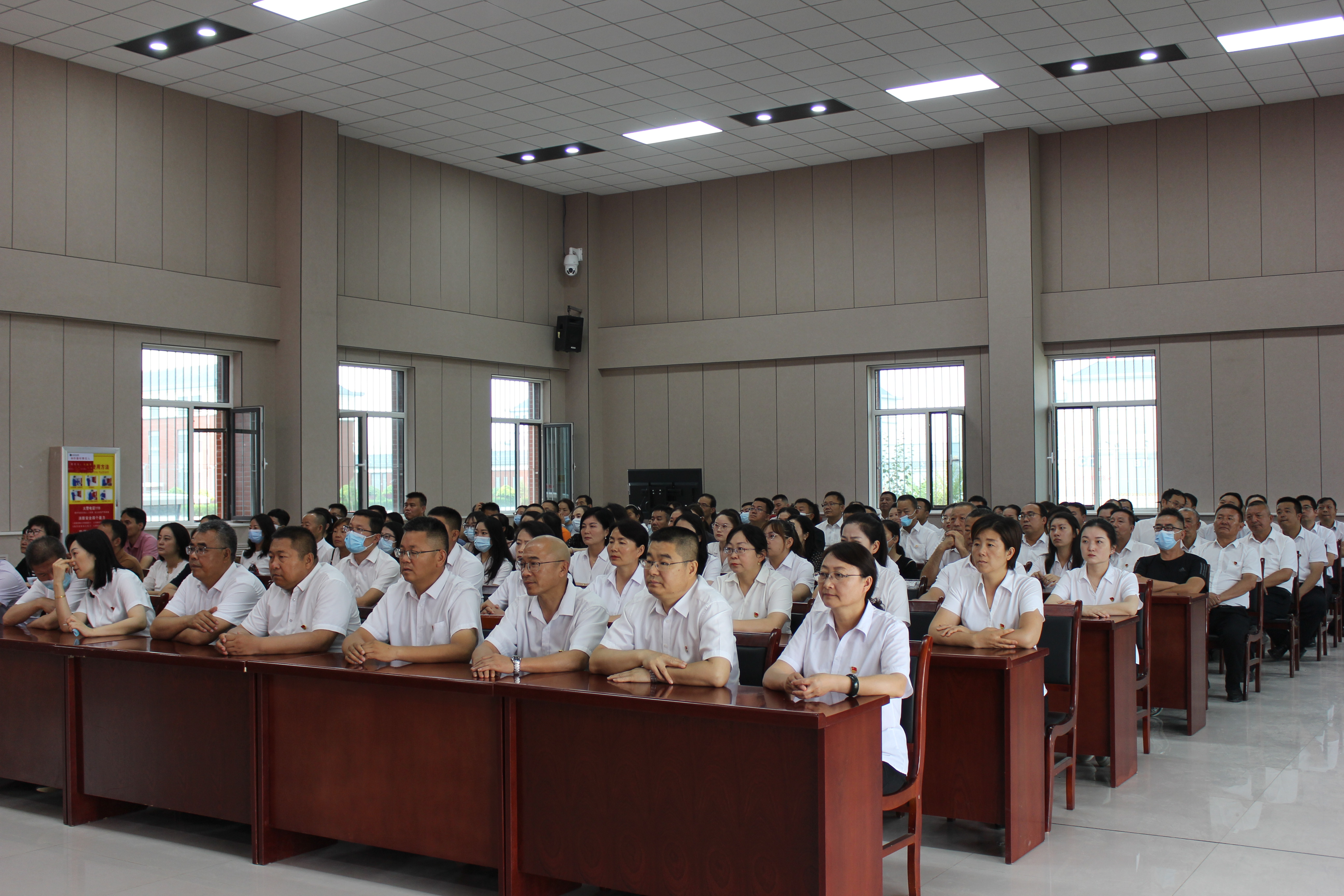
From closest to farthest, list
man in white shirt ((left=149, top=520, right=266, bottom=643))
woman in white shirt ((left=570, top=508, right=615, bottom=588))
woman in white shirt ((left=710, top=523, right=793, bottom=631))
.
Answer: man in white shirt ((left=149, top=520, right=266, bottom=643)), woman in white shirt ((left=710, top=523, right=793, bottom=631)), woman in white shirt ((left=570, top=508, right=615, bottom=588))

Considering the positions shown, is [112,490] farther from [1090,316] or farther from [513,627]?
[1090,316]

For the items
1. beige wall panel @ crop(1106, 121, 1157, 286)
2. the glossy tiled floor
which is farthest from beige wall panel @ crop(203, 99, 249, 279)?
beige wall panel @ crop(1106, 121, 1157, 286)

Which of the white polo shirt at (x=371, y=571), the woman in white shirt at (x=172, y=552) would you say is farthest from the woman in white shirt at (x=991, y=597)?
the woman in white shirt at (x=172, y=552)

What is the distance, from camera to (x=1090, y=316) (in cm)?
1227

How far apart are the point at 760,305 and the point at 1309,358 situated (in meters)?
6.15

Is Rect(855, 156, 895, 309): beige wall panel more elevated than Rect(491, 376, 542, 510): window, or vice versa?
Rect(855, 156, 895, 309): beige wall panel

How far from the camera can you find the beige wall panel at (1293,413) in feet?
37.0

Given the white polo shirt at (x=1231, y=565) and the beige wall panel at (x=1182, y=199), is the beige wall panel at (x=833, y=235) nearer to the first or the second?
the beige wall panel at (x=1182, y=199)

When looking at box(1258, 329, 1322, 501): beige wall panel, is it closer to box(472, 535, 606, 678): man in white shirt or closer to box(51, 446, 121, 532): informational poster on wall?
Answer: box(472, 535, 606, 678): man in white shirt

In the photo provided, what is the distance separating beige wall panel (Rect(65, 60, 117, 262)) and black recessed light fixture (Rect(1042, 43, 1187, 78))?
864 cm

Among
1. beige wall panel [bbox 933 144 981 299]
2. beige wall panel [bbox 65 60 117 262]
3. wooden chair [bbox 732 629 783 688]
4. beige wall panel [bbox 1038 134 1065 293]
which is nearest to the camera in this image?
wooden chair [bbox 732 629 783 688]

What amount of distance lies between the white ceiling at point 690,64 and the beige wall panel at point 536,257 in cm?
175

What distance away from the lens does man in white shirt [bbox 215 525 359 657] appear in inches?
174

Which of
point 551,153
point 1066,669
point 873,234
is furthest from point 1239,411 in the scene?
point 1066,669
